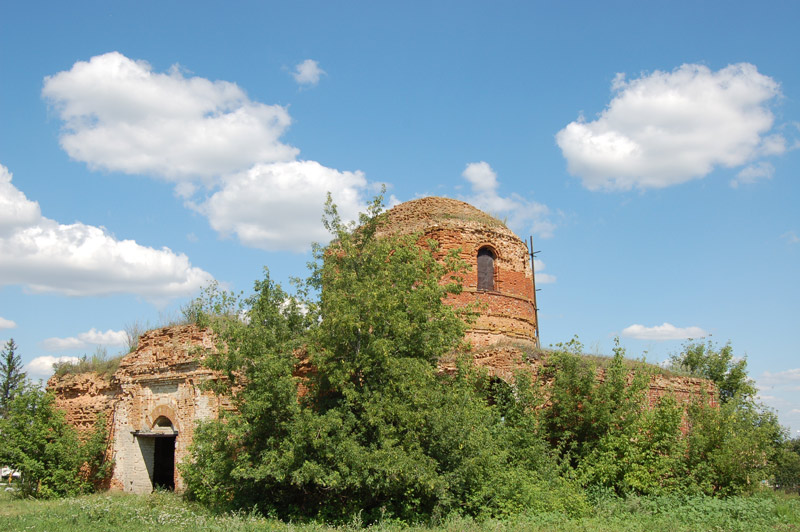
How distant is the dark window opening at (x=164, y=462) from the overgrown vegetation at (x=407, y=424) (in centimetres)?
394

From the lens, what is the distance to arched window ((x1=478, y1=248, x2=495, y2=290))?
61.6 ft

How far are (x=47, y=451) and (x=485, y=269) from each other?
13.1 metres

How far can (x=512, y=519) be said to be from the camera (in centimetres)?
1014

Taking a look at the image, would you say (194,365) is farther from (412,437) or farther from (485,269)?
(485,269)

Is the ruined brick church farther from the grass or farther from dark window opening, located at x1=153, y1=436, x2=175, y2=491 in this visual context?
the grass

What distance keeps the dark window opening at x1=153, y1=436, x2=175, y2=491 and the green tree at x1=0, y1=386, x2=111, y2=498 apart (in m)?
1.28

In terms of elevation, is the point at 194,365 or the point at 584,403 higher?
the point at 194,365

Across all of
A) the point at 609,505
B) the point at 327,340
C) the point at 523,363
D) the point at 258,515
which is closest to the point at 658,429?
the point at 609,505

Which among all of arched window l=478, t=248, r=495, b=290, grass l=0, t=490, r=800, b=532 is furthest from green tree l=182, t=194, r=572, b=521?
arched window l=478, t=248, r=495, b=290

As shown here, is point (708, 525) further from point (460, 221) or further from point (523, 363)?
point (460, 221)

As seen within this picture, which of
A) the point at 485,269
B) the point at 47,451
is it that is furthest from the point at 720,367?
the point at 47,451

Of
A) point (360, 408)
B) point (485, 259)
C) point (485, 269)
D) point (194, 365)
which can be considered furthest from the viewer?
point (485, 259)

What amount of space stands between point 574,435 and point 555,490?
173 centimetres

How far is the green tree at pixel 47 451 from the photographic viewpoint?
51.1 ft
